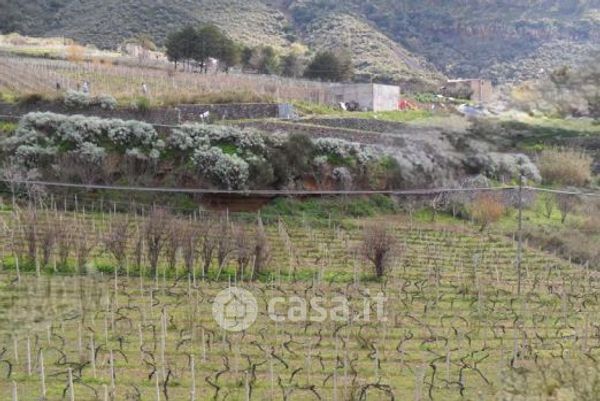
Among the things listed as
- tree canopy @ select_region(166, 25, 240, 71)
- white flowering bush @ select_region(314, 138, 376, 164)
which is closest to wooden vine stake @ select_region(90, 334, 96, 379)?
white flowering bush @ select_region(314, 138, 376, 164)

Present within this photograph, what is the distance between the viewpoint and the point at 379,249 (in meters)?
16.6

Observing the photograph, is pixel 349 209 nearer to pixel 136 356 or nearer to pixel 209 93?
pixel 209 93

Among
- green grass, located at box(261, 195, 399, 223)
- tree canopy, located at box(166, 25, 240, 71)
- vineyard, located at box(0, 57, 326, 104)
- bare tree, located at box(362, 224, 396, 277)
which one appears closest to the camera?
bare tree, located at box(362, 224, 396, 277)

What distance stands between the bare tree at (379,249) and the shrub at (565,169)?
14.8 meters

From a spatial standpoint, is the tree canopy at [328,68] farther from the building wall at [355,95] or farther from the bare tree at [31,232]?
the bare tree at [31,232]

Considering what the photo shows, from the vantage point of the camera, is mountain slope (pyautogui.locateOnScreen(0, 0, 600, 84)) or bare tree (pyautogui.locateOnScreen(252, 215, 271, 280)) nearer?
bare tree (pyautogui.locateOnScreen(252, 215, 271, 280))

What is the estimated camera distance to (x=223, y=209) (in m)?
21.5

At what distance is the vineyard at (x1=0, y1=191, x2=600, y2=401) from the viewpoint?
365 inches

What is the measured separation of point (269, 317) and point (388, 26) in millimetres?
54729

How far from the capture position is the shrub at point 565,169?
97.6 ft

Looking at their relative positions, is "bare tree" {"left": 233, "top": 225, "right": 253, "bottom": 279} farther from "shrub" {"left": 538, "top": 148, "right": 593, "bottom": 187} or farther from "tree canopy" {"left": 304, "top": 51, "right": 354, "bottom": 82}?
"tree canopy" {"left": 304, "top": 51, "right": 354, "bottom": 82}

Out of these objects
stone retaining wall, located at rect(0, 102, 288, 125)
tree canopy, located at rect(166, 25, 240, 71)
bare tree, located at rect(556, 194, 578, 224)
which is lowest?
bare tree, located at rect(556, 194, 578, 224)

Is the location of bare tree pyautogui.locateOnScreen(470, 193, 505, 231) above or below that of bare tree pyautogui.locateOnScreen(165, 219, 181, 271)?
below

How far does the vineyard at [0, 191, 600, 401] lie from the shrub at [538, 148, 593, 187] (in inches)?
384
